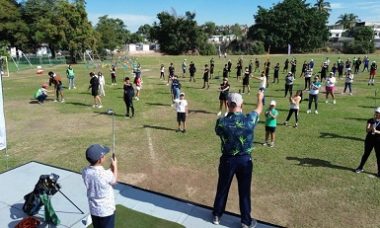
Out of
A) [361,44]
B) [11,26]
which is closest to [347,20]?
[361,44]

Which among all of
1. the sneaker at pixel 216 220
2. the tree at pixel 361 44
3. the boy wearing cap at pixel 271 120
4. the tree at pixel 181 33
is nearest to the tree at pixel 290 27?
the tree at pixel 361 44

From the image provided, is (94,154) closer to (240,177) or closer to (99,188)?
(99,188)

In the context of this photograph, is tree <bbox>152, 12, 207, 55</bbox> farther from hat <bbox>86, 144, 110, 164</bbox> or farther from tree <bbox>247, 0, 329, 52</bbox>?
hat <bbox>86, 144, 110, 164</bbox>

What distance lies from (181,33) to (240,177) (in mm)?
73733

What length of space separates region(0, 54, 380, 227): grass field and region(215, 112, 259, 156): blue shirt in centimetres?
241

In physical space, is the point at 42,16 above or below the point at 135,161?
above

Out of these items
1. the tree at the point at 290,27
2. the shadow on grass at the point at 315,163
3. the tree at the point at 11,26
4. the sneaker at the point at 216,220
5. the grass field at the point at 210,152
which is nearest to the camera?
the sneaker at the point at 216,220

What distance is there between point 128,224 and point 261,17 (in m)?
79.6

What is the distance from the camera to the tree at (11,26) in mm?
51531

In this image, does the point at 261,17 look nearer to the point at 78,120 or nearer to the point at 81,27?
the point at 81,27

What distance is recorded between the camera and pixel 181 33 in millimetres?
76812

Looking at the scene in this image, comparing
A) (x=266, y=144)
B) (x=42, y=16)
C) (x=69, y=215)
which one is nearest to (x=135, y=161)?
(x=69, y=215)

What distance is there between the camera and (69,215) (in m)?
6.75

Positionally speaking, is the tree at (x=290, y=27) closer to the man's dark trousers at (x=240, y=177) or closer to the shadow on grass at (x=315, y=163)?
the shadow on grass at (x=315, y=163)
